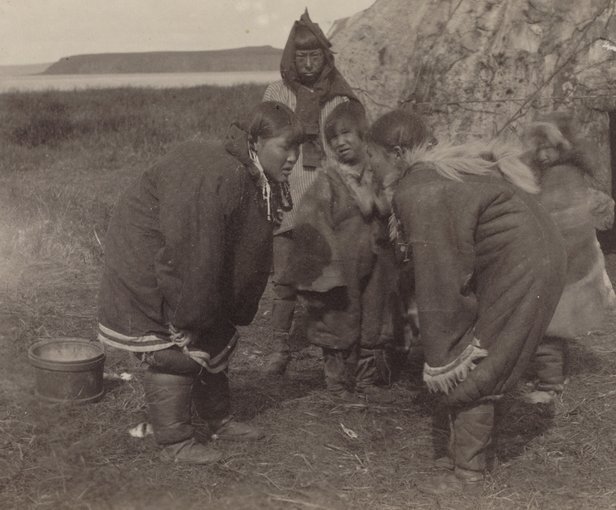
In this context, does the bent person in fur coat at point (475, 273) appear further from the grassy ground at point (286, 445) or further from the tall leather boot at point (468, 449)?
the grassy ground at point (286, 445)

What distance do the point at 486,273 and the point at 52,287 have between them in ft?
15.1

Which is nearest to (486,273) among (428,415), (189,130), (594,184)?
(428,415)

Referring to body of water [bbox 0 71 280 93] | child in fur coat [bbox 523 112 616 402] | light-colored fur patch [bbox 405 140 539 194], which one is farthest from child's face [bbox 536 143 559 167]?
body of water [bbox 0 71 280 93]

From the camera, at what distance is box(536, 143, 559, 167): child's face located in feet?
14.9

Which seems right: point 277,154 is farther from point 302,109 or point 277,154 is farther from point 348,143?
point 302,109

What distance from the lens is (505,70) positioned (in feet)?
22.0

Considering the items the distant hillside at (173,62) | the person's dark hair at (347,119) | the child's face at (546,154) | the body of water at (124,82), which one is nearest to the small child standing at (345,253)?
the person's dark hair at (347,119)

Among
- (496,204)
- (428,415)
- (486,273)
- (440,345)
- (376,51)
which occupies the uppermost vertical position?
(376,51)

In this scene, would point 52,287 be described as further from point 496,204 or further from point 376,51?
point 496,204

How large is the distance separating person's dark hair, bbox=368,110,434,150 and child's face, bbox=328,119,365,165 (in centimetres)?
86

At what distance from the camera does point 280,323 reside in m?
5.31

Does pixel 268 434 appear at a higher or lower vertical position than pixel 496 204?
lower

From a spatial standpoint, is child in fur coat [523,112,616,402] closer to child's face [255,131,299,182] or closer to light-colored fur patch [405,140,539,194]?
light-colored fur patch [405,140,539,194]

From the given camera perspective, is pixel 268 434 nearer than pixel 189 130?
Yes
